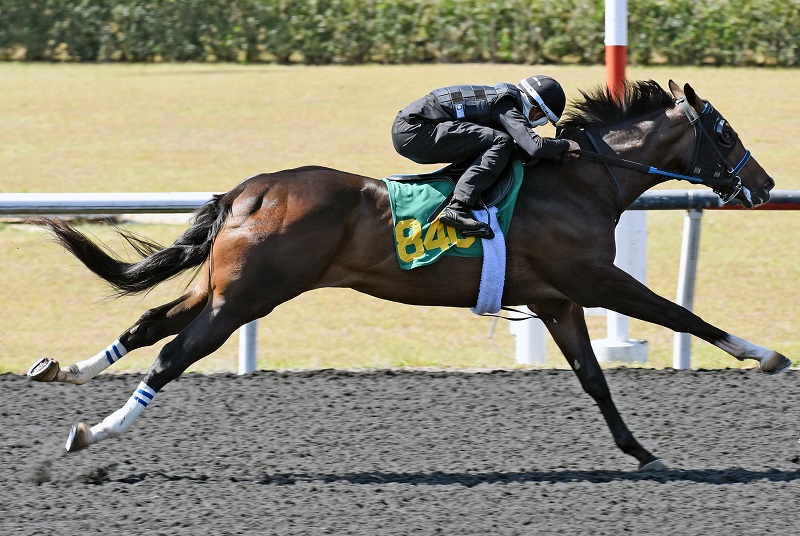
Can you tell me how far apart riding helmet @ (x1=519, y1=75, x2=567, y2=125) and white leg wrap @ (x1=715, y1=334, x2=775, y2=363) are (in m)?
1.27

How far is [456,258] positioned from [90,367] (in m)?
1.75

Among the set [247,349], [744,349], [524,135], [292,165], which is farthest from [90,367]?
[292,165]

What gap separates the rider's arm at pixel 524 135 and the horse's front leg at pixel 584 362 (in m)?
0.72

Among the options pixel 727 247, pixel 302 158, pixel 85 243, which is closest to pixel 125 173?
pixel 302 158

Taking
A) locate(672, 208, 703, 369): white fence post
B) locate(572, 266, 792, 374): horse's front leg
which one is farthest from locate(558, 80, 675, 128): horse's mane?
locate(672, 208, 703, 369): white fence post

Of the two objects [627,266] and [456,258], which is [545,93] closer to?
[456,258]

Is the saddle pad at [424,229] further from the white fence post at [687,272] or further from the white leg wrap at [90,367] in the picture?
the white fence post at [687,272]

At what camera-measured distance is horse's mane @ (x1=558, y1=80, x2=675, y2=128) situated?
219 inches

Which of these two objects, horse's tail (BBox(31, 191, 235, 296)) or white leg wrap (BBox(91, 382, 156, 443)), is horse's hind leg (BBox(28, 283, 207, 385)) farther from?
white leg wrap (BBox(91, 382, 156, 443))

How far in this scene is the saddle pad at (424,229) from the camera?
5.03 m

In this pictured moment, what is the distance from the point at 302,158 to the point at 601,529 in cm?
1015

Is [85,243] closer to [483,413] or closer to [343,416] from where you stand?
[343,416]

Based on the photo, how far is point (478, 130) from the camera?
16.8ft

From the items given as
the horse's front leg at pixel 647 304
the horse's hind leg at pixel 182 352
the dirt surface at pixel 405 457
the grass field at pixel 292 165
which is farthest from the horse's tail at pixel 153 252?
the horse's front leg at pixel 647 304
